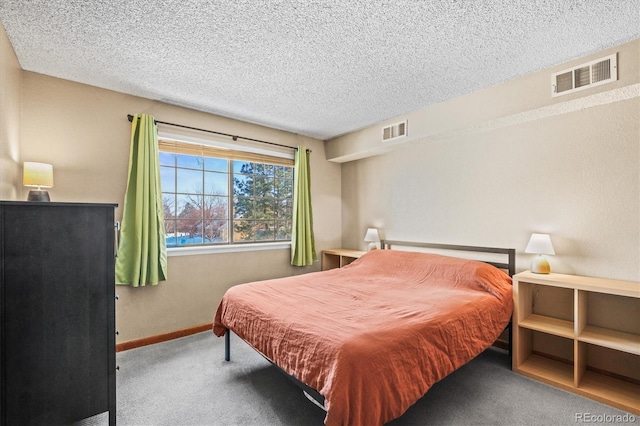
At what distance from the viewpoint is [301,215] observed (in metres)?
4.25

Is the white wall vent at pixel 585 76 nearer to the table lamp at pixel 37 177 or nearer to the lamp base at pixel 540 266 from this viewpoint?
the lamp base at pixel 540 266

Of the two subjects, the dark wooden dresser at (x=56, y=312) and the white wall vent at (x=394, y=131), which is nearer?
the dark wooden dresser at (x=56, y=312)

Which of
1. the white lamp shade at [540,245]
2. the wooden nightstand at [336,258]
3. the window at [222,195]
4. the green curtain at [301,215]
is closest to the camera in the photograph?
the white lamp shade at [540,245]

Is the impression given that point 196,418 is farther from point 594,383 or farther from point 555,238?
point 555,238

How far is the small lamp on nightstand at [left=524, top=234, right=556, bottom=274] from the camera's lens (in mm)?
2520

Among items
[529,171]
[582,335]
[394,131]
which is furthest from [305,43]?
[582,335]

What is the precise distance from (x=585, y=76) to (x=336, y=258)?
139 inches

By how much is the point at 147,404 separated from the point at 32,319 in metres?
0.95

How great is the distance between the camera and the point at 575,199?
8.36 ft

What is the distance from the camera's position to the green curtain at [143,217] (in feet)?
9.77

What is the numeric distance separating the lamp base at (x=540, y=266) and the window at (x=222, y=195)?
116 inches

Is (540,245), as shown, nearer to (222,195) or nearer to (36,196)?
(222,195)

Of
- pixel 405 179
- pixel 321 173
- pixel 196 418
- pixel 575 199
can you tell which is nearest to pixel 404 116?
pixel 405 179

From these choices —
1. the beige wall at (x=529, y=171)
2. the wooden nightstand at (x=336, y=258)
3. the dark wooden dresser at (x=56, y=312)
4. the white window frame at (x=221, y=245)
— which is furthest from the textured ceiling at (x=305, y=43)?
the wooden nightstand at (x=336, y=258)
